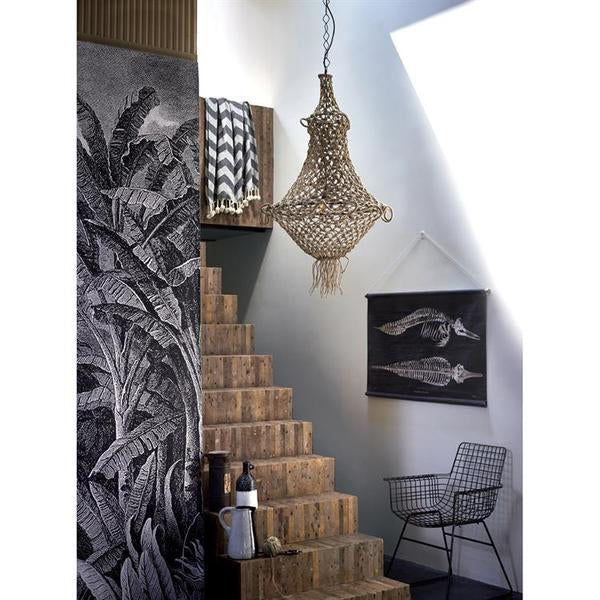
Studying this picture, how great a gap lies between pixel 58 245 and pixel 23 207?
0.11ft

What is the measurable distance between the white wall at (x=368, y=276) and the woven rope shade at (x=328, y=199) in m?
1.31

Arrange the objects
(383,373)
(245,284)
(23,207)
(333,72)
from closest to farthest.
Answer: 1. (23,207)
2. (383,373)
3. (333,72)
4. (245,284)

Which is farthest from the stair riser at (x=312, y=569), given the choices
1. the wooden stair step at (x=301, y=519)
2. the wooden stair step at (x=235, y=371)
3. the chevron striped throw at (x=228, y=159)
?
the chevron striped throw at (x=228, y=159)

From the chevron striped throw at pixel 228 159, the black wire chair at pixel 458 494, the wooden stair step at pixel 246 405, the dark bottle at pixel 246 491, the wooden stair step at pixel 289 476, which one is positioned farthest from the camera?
the chevron striped throw at pixel 228 159

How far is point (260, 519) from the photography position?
4.77m

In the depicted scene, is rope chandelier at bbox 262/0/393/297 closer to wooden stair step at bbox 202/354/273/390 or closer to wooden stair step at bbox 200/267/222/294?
wooden stair step at bbox 202/354/273/390

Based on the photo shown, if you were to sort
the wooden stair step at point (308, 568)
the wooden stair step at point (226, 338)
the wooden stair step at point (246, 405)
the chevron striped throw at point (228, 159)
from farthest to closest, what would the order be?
1. the chevron striped throw at point (228, 159)
2. the wooden stair step at point (226, 338)
3. the wooden stair step at point (246, 405)
4. the wooden stair step at point (308, 568)

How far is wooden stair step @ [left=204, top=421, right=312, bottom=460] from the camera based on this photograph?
5152 millimetres

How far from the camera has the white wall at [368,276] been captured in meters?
5.31

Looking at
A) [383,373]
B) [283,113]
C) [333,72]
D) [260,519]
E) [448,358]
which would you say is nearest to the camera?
[260,519]

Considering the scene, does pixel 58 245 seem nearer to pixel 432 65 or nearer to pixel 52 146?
pixel 52 146

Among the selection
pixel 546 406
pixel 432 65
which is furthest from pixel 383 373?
pixel 546 406

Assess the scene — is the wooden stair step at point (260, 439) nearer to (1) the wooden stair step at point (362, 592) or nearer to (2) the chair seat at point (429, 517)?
(2) the chair seat at point (429, 517)

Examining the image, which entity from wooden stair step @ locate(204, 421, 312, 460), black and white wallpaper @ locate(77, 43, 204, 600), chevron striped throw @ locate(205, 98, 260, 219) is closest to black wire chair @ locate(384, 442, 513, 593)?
wooden stair step @ locate(204, 421, 312, 460)
